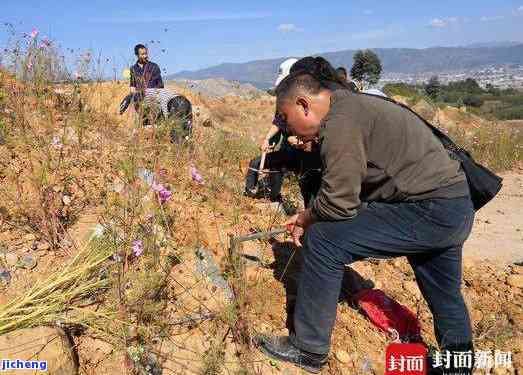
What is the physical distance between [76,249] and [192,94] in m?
10.1

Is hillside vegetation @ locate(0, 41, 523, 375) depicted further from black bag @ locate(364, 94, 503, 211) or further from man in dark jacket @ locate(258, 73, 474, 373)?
black bag @ locate(364, 94, 503, 211)

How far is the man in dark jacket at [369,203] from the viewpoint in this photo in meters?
1.71

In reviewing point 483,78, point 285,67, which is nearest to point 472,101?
point 285,67

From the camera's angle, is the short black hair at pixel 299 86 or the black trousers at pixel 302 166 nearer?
the short black hair at pixel 299 86

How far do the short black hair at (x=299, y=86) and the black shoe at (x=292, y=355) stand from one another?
44.4 inches

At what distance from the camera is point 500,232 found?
4.39 m

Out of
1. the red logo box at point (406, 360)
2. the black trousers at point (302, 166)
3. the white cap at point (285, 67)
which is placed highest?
the white cap at point (285, 67)

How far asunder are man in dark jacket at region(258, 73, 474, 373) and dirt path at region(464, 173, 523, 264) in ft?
6.05

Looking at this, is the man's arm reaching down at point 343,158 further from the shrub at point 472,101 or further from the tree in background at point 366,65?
the shrub at point 472,101

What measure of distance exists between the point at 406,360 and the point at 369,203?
880 mm

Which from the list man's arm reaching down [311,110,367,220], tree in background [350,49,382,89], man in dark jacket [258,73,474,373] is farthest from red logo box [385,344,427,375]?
tree in background [350,49,382,89]

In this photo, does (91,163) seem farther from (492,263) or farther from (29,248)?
(492,263)

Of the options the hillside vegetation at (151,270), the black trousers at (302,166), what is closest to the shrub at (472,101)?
the hillside vegetation at (151,270)

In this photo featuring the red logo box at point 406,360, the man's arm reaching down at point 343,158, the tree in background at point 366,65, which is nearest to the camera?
the man's arm reaching down at point 343,158
